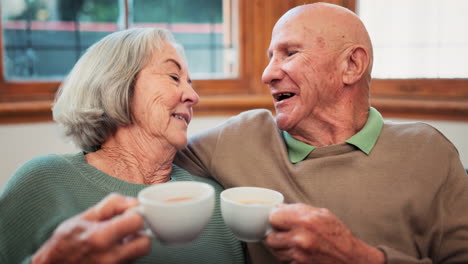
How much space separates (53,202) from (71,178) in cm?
9

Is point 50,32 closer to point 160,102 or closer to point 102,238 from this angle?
point 160,102

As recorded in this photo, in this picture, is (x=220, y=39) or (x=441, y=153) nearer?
(x=441, y=153)

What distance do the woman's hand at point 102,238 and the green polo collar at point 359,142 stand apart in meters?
0.70

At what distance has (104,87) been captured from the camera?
1188 mm

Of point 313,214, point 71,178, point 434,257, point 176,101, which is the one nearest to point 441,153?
point 434,257

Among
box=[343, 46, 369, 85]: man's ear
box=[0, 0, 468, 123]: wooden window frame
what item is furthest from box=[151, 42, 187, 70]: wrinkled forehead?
box=[0, 0, 468, 123]: wooden window frame

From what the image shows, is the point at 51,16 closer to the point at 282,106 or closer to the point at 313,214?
the point at 282,106

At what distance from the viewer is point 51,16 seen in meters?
2.34

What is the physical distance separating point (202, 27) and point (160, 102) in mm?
1489

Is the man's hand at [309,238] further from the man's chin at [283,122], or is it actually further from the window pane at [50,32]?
the window pane at [50,32]

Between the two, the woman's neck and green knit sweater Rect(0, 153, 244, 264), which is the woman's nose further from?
green knit sweater Rect(0, 153, 244, 264)

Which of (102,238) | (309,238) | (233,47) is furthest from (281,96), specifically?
(233,47)

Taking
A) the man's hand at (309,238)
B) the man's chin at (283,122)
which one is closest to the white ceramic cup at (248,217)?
the man's hand at (309,238)

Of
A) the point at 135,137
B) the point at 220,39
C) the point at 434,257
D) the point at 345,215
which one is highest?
the point at 220,39
